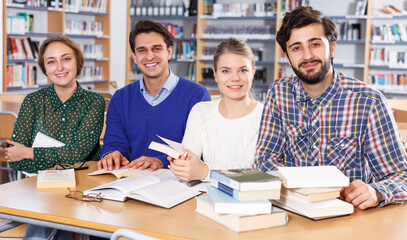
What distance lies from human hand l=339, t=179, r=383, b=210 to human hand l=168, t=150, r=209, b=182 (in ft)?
1.78

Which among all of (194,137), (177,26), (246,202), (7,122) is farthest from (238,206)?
(177,26)

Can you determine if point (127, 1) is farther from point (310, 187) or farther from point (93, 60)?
point (310, 187)

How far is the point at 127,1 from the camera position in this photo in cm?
827

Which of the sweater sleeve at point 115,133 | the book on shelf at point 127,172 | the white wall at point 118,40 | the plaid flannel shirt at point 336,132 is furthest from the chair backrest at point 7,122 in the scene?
the white wall at point 118,40

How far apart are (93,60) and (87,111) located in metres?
5.67

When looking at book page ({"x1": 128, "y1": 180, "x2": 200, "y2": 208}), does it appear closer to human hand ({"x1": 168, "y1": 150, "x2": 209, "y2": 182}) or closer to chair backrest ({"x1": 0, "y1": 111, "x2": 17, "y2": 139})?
human hand ({"x1": 168, "y1": 150, "x2": 209, "y2": 182})

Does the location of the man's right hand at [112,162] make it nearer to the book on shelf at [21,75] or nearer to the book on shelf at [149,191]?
the book on shelf at [149,191]

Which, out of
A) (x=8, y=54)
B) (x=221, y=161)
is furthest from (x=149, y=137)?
(x=8, y=54)

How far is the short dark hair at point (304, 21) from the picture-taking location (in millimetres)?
1852

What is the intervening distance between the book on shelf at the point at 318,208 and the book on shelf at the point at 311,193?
0.6 inches

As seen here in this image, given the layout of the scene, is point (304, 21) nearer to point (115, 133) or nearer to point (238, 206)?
point (238, 206)

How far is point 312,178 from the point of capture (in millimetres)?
1427

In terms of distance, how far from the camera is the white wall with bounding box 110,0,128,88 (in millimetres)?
8164

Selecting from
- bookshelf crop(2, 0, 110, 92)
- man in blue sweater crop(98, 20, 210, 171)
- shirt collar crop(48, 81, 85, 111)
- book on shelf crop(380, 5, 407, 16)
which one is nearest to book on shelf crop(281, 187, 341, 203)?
man in blue sweater crop(98, 20, 210, 171)
